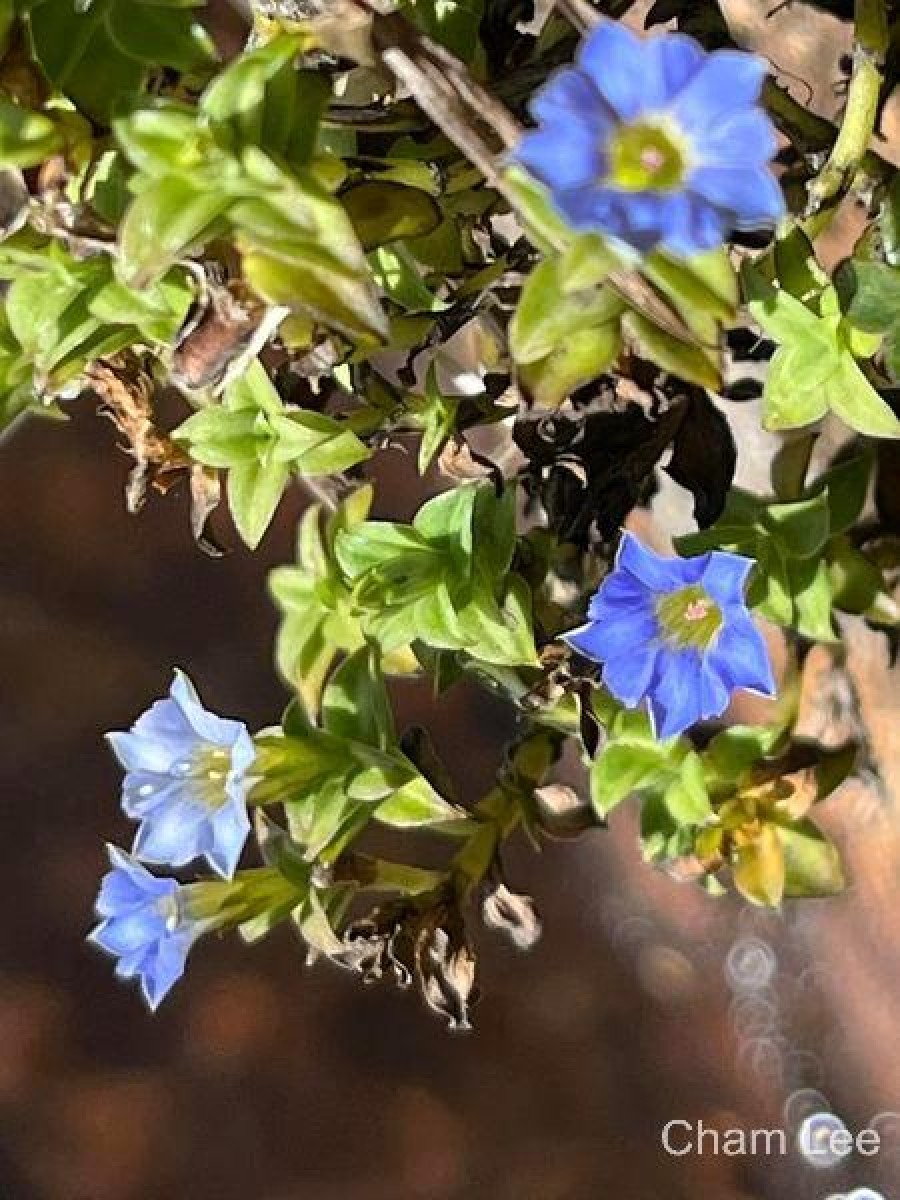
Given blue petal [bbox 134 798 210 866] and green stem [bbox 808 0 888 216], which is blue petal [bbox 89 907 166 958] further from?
green stem [bbox 808 0 888 216]

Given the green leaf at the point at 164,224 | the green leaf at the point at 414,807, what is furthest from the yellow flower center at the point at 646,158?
the green leaf at the point at 414,807

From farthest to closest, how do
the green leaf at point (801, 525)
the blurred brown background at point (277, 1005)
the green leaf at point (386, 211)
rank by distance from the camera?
the blurred brown background at point (277, 1005) < the green leaf at point (801, 525) < the green leaf at point (386, 211)

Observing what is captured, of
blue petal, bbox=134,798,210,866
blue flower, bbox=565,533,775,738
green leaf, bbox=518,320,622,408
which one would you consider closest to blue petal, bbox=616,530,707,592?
blue flower, bbox=565,533,775,738

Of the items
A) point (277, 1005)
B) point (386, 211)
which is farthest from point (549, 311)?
point (277, 1005)

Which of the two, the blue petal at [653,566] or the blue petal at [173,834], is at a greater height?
the blue petal at [653,566]

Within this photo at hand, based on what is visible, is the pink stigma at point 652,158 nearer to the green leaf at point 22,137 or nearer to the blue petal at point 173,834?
the green leaf at point 22,137

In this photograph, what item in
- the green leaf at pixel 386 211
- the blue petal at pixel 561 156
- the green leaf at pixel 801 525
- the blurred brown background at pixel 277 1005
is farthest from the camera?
the blurred brown background at pixel 277 1005

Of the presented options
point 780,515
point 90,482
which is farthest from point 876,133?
point 90,482
